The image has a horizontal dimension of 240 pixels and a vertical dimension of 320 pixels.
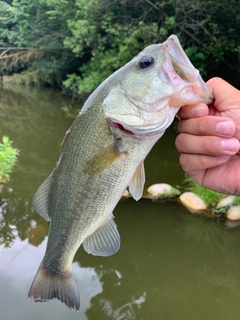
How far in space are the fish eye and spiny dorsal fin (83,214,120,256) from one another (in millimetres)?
871

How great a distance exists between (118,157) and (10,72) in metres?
32.7

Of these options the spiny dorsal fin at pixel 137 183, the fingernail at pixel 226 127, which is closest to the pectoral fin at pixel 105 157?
the spiny dorsal fin at pixel 137 183

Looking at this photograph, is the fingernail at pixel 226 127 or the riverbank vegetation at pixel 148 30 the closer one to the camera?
the fingernail at pixel 226 127

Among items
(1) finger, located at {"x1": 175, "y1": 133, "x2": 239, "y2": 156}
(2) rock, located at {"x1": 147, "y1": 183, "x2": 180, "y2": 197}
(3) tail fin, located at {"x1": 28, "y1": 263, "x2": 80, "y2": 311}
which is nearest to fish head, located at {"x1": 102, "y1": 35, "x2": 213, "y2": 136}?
(1) finger, located at {"x1": 175, "y1": 133, "x2": 239, "y2": 156}

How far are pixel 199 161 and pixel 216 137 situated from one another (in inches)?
8.9

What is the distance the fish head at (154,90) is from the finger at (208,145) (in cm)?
21

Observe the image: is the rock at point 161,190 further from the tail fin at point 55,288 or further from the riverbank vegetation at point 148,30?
the riverbank vegetation at point 148,30

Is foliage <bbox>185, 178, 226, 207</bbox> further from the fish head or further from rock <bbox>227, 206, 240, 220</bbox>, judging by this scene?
the fish head

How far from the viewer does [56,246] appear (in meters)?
2.11

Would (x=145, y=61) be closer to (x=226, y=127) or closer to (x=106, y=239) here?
(x=226, y=127)

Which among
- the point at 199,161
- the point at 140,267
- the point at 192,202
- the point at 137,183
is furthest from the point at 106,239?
the point at 192,202

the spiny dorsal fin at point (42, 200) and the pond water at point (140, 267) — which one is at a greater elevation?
the spiny dorsal fin at point (42, 200)

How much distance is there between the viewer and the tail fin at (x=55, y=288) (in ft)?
6.91

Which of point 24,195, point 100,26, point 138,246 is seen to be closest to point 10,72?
point 100,26
